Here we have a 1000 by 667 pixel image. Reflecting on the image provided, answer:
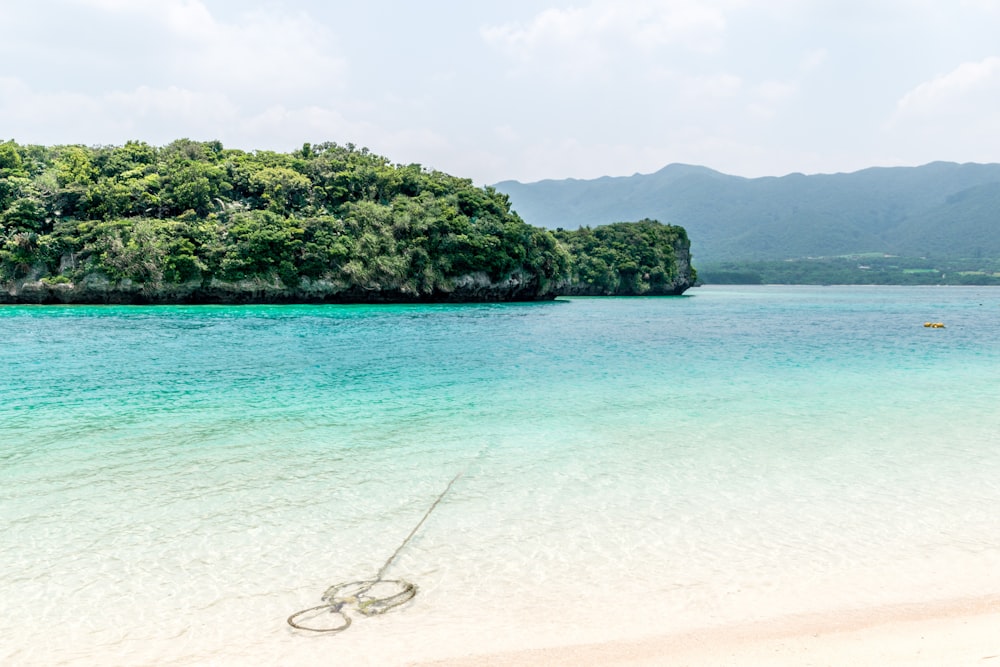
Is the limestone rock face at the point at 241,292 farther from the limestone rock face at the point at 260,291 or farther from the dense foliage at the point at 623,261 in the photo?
the dense foliage at the point at 623,261

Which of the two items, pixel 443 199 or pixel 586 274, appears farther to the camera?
pixel 586 274

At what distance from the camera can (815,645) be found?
4.35 m

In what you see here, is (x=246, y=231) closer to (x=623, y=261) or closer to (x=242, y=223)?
(x=242, y=223)

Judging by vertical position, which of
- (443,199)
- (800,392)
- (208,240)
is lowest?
(800,392)

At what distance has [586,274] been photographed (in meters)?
105

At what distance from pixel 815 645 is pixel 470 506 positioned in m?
3.77

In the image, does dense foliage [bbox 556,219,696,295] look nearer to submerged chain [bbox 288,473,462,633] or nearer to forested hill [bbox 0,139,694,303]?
forested hill [bbox 0,139,694,303]

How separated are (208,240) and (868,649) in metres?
62.5

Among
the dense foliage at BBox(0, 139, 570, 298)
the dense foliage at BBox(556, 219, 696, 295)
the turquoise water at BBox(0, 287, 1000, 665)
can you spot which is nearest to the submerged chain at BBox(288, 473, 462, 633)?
the turquoise water at BBox(0, 287, 1000, 665)

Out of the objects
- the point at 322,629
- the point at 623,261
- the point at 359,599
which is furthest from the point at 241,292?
the point at 623,261

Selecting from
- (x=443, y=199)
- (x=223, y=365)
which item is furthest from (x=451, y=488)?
(x=443, y=199)

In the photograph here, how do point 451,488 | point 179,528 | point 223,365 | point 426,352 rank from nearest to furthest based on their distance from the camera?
1. point 179,528
2. point 451,488
3. point 223,365
4. point 426,352

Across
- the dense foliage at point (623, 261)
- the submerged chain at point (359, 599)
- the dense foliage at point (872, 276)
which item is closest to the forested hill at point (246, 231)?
the dense foliage at point (623, 261)

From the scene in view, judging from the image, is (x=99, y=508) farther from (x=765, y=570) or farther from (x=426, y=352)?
(x=426, y=352)
